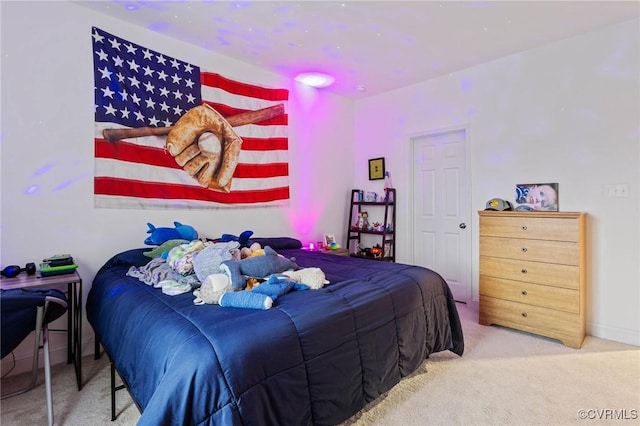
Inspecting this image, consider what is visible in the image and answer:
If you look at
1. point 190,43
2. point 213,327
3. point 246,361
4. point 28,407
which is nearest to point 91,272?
point 28,407

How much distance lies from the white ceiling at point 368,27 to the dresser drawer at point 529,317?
7.77ft

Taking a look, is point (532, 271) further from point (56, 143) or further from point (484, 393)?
point (56, 143)

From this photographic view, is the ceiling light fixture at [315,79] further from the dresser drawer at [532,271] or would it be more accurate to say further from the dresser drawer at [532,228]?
the dresser drawer at [532,271]

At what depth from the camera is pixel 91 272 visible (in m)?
2.42

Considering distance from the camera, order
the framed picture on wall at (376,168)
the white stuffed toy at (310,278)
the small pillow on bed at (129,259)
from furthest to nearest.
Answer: the framed picture on wall at (376,168), the small pillow on bed at (129,259), the white stuffed toy at (310,278)

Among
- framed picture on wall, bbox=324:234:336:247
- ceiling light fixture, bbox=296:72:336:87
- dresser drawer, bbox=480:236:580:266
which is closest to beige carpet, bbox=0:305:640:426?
dresser drawer, bbox=480:236:580:266

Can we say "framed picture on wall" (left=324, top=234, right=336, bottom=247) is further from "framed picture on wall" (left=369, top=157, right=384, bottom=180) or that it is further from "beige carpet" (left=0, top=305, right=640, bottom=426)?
"beige carpet" (left=0, top=305, right=640, bottom=426)

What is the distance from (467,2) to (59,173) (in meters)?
3.22

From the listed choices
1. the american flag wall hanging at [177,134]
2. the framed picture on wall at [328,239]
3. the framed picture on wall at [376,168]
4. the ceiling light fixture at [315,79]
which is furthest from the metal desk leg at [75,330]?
the framed picture on wall at [376,168]

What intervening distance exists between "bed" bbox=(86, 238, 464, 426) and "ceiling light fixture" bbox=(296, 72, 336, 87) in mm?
2488

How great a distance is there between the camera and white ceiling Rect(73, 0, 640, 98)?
2.39m

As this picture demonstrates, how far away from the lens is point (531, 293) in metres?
2.73

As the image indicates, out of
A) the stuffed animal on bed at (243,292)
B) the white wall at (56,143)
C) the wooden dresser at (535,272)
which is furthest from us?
the wooden dresser at (535,272)

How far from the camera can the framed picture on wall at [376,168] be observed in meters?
4.30
